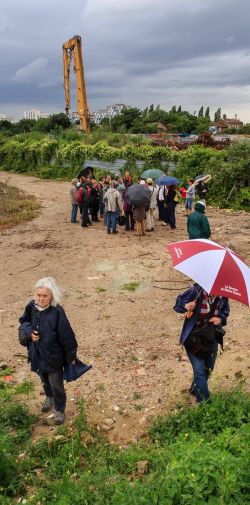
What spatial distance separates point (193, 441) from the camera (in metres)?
3.55

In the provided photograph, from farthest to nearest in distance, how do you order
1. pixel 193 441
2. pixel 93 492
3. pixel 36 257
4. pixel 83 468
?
1. pixel 36 257
2. pixel 83 468
3. pixel 193 441
4. pixel 93 492

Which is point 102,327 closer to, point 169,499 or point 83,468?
point 83,468

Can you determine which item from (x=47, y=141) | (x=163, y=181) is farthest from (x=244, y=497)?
(x=47, y=141)

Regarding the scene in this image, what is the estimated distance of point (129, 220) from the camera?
12633 millimetres

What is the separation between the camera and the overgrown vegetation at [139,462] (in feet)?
9.52

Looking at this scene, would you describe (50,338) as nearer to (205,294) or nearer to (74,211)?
(205,294)

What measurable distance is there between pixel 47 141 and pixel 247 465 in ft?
87.5

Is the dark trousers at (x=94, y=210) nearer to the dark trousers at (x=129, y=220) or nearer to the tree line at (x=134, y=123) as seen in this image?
the dark trousers at (x=129, y=220)

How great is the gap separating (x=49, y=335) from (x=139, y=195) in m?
7.19

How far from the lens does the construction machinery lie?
29.6 m

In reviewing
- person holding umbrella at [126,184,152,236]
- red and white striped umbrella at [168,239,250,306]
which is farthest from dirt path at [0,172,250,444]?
red and white striped umbrella at [168,239,250,306]

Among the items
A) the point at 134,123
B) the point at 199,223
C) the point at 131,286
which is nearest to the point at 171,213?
the point at 199,223

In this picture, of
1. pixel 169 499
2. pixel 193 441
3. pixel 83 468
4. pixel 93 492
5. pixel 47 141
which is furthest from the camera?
pixel 47 141

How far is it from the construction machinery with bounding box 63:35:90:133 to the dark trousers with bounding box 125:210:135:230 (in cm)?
1885
